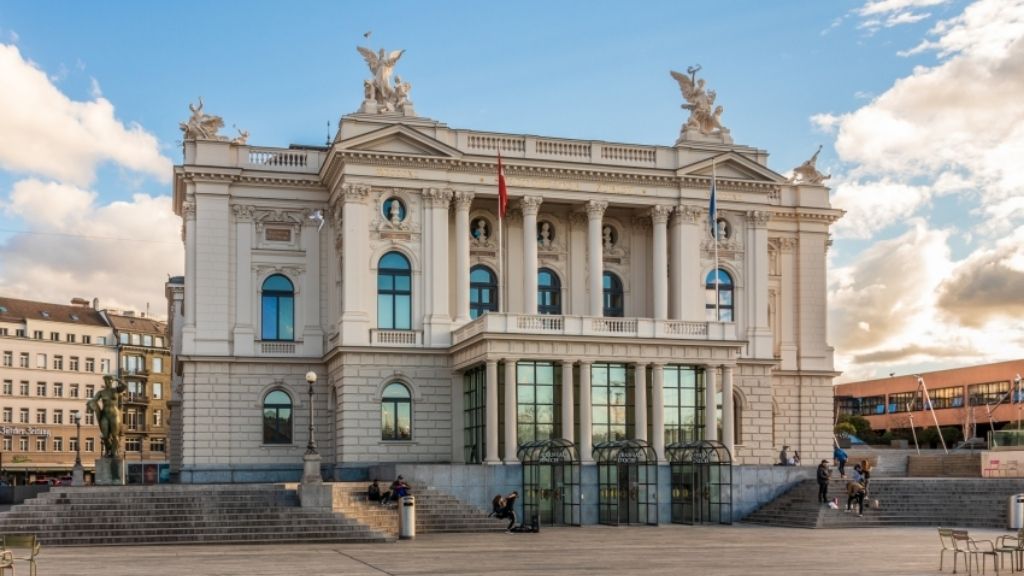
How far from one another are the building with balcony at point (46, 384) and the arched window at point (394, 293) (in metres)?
60.3

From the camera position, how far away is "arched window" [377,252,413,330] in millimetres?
64750

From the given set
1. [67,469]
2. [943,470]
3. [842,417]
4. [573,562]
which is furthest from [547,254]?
[842,417]

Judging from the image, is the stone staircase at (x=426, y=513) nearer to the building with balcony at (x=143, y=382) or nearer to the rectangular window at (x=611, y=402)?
the rectangular window at (x=611, y=402)

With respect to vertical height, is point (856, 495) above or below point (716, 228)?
below

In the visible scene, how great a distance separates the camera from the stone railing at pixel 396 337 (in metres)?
63.8

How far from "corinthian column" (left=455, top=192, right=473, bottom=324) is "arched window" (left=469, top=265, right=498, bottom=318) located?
1781mm

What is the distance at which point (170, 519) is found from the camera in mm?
45844

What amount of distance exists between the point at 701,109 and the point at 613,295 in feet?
35.5

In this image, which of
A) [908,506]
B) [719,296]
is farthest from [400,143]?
[908,506]

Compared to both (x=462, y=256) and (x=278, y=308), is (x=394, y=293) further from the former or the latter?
(x=278, y=308)

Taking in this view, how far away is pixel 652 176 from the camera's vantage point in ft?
224

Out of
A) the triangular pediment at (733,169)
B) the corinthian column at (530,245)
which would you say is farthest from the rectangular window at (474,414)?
the triangular pediment at (733,169)

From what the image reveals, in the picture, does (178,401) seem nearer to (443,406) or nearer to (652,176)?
(443,406)

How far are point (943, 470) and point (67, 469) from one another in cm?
7806
